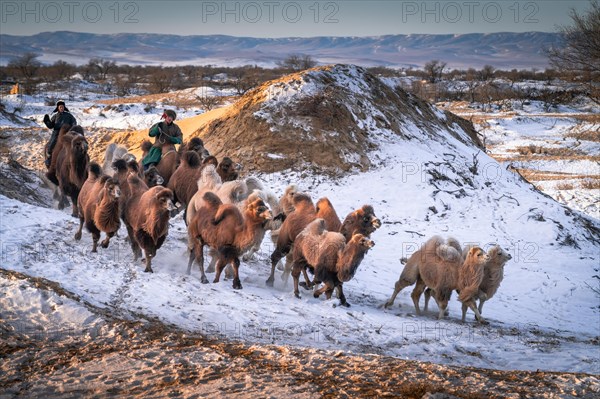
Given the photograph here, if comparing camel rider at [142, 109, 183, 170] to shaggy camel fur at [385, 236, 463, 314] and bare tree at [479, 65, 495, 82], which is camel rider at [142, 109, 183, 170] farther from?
bare tree at [479, 65, 495, 82]

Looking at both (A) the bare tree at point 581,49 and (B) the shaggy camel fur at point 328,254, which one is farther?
(A) the bare tree at point 581,49

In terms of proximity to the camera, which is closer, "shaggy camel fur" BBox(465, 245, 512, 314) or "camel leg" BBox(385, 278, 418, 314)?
"shaggy camel fur" BBox(465, 245, 512, 314)

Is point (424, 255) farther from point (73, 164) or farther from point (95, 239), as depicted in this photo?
point (73, 164)

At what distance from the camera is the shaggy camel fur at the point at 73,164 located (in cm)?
1373

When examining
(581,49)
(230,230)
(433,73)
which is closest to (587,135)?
(581,49)

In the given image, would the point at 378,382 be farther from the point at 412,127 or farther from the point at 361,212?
the point at 412,127

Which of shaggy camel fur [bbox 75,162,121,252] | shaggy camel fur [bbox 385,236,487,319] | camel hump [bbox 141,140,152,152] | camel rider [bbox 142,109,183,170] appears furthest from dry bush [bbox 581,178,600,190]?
shaggy camel fur [bbox 75,162,121,252]

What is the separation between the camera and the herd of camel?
10.0m

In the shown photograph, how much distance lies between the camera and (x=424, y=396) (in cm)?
560

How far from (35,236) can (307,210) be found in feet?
15.9

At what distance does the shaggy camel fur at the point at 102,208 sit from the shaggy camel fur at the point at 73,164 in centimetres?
263

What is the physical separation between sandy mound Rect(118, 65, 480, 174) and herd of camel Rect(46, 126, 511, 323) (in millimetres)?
7624

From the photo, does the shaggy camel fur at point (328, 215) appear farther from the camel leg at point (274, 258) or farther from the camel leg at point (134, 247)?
the camel leg at point (134, 247)

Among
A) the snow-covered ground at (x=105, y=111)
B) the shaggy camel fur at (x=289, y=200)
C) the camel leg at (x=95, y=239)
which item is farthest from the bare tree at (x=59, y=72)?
the camel leg at (x=95, y=239)
